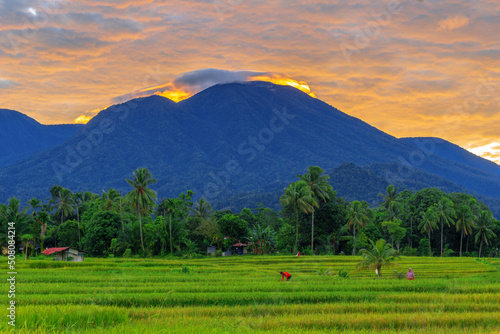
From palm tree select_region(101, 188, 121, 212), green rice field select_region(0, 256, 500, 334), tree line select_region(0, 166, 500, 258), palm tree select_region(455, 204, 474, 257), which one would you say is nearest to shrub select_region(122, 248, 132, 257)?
tree line select_region(0, 166, 500, 258)

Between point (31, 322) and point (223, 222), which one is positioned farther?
point (223, 222)

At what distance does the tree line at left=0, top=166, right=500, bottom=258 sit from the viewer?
6694 centimetres

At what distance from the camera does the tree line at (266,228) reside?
6694 cm

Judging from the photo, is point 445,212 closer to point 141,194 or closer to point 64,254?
point 141,194

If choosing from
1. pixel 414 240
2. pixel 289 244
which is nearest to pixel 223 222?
pixel 289 244

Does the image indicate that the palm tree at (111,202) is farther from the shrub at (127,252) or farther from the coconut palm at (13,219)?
the shrub at (127,252)

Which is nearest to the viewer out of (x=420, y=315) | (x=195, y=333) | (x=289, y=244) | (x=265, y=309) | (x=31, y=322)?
(x=195, y=333)

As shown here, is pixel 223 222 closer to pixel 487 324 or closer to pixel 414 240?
pixel 414 240

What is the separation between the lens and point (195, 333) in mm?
6938

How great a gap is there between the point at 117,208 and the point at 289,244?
129 feet

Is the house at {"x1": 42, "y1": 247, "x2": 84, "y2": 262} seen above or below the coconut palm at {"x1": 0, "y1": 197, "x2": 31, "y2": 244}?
below

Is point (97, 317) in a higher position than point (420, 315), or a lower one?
higher

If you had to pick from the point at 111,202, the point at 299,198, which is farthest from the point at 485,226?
the point at 111,202

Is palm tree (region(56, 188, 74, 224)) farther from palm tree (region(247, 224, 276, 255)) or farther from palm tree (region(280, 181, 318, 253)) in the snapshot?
palm tree (region(280, 181, 318, 253))
